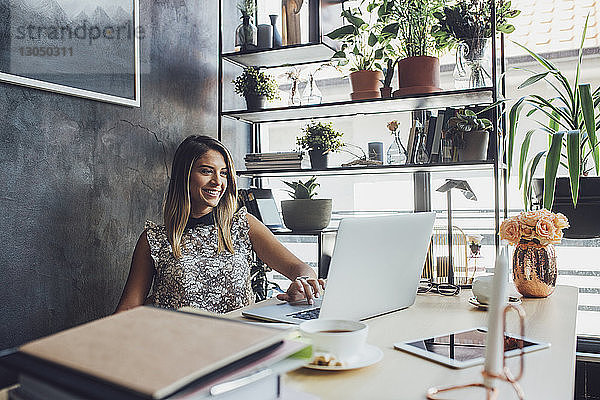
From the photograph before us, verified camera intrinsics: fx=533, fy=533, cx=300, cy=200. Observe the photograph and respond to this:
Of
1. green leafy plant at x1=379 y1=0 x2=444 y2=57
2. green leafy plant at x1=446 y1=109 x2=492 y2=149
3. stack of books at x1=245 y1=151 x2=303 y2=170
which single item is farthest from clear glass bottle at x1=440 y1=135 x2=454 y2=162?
stack of books at x1=245 y1=151 x2=303 y2=170

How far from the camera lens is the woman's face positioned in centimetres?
202

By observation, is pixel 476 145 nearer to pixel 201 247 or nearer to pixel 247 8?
pixel 201 247

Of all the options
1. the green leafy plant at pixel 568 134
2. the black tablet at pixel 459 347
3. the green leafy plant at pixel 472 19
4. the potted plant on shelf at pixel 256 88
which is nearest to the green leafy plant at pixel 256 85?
the potted plant on shelf at pixel 256 88

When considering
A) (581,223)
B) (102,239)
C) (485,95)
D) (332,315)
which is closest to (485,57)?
(485,95)

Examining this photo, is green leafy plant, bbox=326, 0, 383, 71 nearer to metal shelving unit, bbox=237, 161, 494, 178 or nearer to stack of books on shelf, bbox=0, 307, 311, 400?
metal shelving unit, bbox=237, 161, 494, 178

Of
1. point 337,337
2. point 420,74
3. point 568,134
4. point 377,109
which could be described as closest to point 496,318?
point 337,337

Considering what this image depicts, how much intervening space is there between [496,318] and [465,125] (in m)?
1.59

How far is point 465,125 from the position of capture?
7.01 ft

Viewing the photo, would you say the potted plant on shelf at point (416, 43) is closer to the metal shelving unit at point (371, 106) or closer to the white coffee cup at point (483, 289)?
the metal shelving unit at point (371, 106)

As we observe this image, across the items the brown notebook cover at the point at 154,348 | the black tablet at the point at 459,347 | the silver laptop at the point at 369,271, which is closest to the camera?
the brown notebook cover at the point at 154,348

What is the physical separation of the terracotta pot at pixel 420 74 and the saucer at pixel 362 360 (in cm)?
136

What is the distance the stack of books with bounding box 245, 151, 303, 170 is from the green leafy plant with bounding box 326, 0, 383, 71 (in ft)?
1.60

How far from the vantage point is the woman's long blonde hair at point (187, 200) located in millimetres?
1959

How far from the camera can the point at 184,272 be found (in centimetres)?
190
